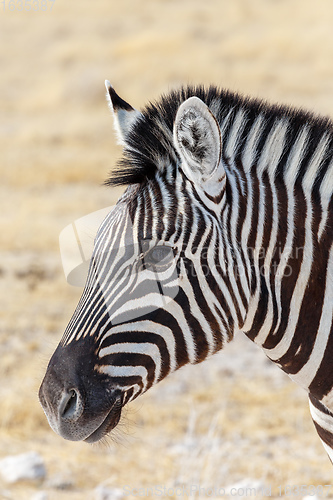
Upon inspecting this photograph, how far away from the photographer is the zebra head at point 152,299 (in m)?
2.30

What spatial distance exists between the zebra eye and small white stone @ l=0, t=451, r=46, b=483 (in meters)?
3.16

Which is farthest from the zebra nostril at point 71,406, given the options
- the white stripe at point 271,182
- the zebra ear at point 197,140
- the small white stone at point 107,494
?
the small white stone at point 107,494

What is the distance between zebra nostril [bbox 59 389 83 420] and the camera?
227cm

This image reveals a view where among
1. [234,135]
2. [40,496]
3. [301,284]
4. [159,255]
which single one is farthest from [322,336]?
[40,496]

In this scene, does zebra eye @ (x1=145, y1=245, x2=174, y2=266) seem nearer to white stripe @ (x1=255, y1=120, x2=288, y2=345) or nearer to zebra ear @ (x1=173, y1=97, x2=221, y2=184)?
zebra ear @ (x1=173, y1=97, x2=221, y2=184)

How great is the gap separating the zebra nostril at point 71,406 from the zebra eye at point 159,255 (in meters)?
0.59

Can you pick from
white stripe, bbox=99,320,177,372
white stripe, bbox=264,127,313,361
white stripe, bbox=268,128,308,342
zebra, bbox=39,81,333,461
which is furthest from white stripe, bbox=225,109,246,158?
white stripe, bbox=99,320,177,372

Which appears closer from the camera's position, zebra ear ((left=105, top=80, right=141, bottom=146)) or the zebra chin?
the zebra chin

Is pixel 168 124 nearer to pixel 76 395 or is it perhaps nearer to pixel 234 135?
pixel 234 135

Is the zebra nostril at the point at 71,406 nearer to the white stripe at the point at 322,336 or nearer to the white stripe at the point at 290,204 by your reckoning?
the white stripe at the point at 290,204

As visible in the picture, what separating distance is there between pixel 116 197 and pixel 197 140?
10.1 metres

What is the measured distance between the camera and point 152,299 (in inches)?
92.7

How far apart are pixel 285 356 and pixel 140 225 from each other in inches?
34.2

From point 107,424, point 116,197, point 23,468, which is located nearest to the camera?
point 107,424
